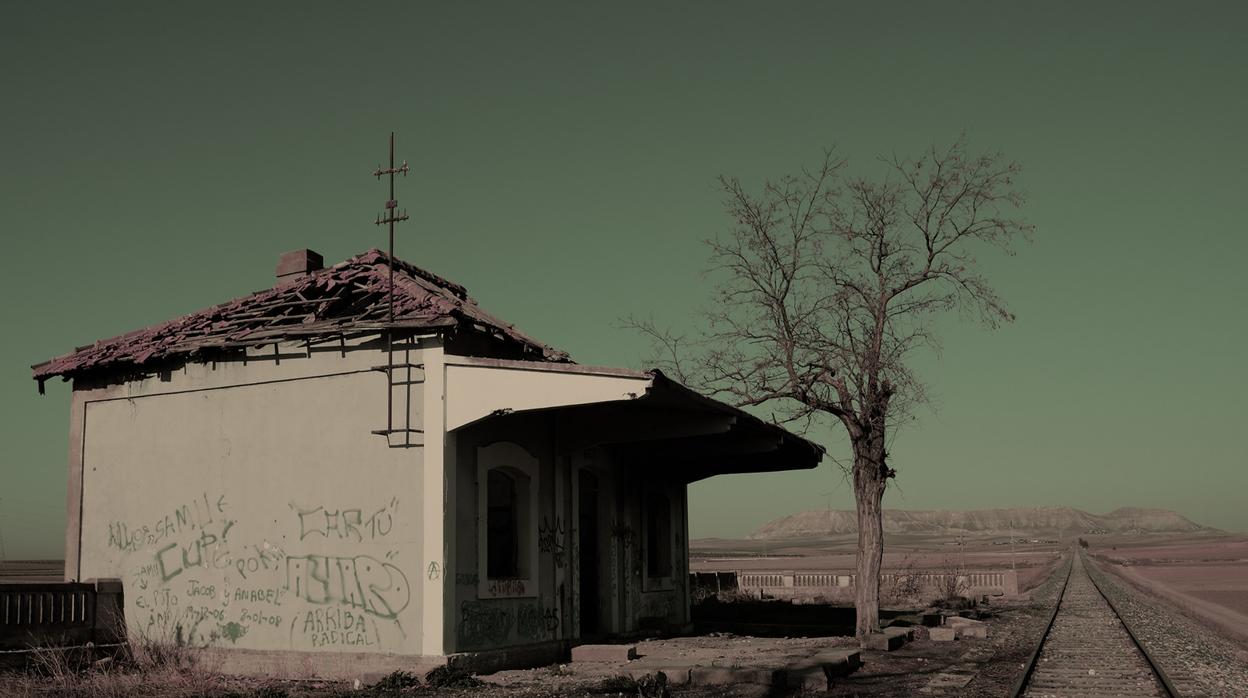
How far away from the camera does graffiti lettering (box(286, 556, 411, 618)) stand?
46.7 ft

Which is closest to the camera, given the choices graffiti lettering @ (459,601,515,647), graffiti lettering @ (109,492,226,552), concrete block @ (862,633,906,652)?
graffiti lettering @ (459,601,515,647)

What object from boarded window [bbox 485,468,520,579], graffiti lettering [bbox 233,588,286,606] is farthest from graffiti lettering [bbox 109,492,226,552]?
boarded window [bbox 485,468,520,579]

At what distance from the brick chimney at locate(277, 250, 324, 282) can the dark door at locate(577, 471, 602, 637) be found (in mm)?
5887

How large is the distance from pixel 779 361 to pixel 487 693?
1099cm

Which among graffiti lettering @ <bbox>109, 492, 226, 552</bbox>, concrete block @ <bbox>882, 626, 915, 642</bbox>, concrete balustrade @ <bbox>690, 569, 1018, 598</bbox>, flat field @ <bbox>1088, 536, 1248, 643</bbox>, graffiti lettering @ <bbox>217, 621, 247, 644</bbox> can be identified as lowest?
flat field @ <bbox>1088, 536, 1248, 643</bbox>

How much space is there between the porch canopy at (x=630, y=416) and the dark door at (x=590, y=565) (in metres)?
1.04

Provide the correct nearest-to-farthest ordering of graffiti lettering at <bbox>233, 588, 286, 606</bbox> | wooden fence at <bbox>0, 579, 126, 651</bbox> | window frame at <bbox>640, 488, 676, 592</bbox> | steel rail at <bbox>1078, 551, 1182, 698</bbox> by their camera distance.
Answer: steel rail at <bbox>1078, 551, 1182, 698</bbox> → wooden fence at <bbox>0, 579, 126, 651</bbox> → graffiti lettering at <bbox>233, 588, 286, 606</bbox> → window frame at <bbox>640, 488, 676, 592</bbox>

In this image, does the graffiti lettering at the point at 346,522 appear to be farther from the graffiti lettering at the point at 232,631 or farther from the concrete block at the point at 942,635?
the concrete block at the point at 942,635

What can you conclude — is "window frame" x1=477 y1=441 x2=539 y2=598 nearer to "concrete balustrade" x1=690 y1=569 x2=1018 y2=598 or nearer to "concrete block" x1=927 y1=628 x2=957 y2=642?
"concrete block" x1=927 y1=628 x2=957 y2=642

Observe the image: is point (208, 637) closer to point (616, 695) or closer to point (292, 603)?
point (292, 603)

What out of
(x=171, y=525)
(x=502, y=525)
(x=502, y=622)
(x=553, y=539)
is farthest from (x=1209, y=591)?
(x=171, y=525)

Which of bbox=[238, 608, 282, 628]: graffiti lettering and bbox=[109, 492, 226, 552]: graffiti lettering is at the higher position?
bbox=[109, 492, 226, 552]: graffiti lettering

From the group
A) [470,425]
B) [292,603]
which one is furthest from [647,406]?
[292,603]

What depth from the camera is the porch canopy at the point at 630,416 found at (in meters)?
13.9
